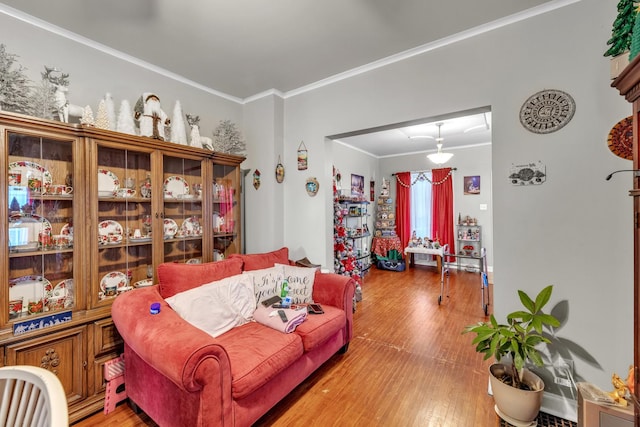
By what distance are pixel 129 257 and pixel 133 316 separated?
0.82 m

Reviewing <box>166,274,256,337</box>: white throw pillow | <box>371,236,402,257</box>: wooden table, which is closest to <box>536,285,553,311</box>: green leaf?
<box>166,274,256,337</box>: white throw pillow

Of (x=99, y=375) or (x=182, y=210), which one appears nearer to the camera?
(x=99, y=375)

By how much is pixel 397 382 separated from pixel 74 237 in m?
2.65

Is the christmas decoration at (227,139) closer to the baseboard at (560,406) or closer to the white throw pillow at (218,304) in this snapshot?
the white throw pillow at (218,304)

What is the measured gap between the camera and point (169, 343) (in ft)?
4.54

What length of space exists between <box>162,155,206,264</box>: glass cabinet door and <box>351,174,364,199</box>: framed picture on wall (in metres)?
3.68

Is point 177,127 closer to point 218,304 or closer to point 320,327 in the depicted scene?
point 218,304

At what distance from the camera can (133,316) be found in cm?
163

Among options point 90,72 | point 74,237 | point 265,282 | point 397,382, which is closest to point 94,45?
point 90,72

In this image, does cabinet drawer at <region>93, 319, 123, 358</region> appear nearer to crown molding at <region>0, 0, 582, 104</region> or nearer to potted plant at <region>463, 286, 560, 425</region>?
crown molding at <region>0, 0, 582, 104</region>

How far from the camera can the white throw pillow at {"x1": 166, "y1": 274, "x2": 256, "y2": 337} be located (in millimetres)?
1879

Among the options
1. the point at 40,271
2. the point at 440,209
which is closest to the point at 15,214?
the point at 40,271

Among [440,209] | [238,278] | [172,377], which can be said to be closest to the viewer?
[172,377]

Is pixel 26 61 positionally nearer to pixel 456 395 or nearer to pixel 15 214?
pixel 15 214
